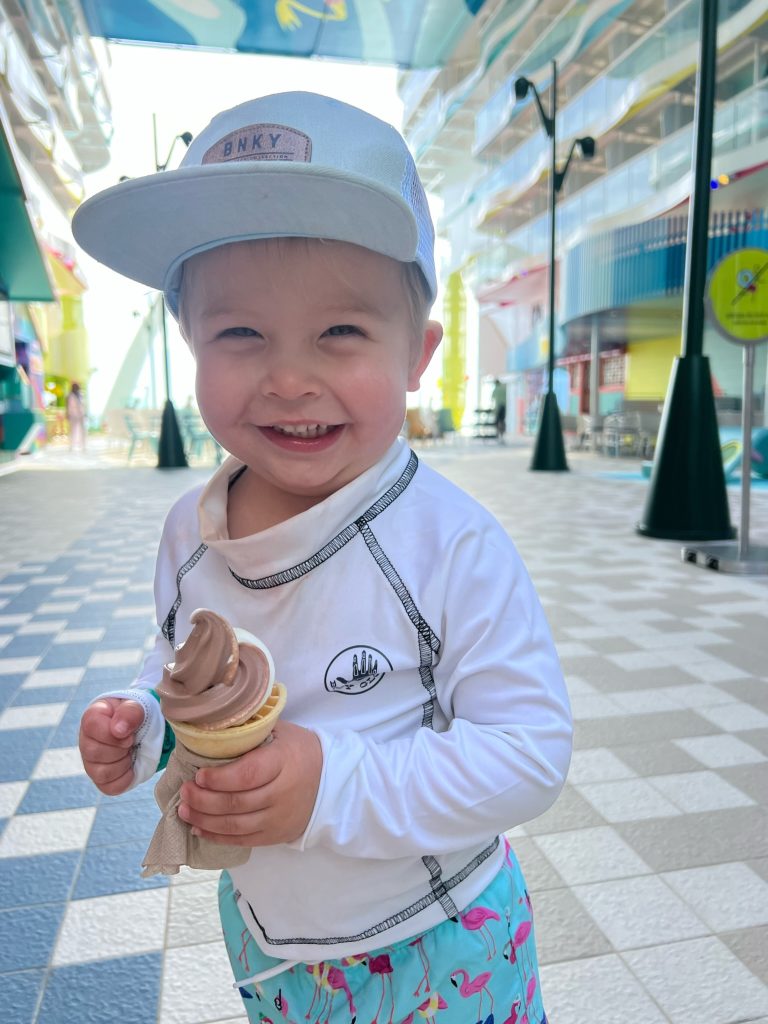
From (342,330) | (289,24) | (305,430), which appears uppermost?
A: (289,24)

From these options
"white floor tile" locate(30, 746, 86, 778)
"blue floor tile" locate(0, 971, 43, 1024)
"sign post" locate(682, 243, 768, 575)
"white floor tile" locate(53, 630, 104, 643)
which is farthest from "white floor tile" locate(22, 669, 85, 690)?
"sign post" locate(682, 243, 768, 575)

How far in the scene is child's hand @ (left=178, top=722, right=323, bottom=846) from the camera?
625 millimetres

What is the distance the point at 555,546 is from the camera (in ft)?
18.5

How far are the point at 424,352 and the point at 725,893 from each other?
4.61 feet

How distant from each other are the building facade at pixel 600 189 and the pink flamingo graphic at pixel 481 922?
5809 millimetres

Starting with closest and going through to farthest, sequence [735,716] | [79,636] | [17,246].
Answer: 1. [735,716]
2. [79,636]
3. [17,246]

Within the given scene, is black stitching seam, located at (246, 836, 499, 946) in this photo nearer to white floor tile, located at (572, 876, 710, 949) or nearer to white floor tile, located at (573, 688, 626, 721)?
white floor tile, located at (572, 876, 710, 949)

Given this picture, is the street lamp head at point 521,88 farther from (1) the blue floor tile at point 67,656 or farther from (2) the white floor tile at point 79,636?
(1) the blue floor tile at point 67,656

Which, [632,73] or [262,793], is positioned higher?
[632,73]

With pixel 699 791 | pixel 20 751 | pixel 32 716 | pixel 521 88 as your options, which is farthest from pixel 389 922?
pixel 521 88

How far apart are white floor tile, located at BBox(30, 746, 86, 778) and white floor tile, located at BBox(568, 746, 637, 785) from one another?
1.41m

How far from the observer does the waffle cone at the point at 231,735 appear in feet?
1.96

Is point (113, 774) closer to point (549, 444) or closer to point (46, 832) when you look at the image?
point (46, 832)

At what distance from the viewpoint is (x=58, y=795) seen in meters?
2.08
